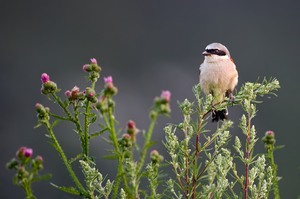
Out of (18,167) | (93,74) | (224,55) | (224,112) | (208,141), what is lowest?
(18,167)

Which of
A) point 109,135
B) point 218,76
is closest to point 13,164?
point 109,135

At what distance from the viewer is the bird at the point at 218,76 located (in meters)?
2.71

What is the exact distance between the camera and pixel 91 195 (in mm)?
1208

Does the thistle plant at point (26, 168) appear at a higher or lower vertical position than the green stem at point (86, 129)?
lower

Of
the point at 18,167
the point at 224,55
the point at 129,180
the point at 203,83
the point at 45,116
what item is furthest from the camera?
the point at 224,55

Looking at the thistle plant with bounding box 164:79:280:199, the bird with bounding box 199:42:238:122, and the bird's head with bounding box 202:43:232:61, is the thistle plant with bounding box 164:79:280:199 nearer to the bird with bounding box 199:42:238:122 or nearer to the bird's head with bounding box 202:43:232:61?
the bird with bounding box 199:42:238:122

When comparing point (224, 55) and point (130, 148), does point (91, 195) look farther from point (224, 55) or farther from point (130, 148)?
point (224, 55)

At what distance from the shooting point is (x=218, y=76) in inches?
108

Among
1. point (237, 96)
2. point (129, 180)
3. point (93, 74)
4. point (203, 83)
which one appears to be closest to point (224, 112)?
point (203, 83)

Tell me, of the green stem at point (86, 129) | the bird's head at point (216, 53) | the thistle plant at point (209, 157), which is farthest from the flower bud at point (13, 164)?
the bird's head at point (216, 53)

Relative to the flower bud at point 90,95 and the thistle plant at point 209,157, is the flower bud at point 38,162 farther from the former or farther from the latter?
the thistle plant at point 209,157

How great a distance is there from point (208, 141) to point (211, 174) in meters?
0.11

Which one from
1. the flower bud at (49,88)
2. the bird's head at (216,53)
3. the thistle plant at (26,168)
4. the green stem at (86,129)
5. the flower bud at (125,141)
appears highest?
the bird's head at (216,53)

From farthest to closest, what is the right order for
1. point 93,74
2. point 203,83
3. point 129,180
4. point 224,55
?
1. point 224,55
2. point 203,83
3. point 93,74
4. point 129,180
